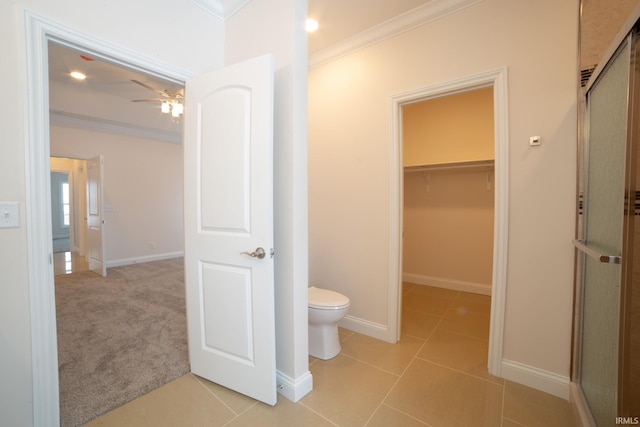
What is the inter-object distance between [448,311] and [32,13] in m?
3.80

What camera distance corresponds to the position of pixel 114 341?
2312 mm

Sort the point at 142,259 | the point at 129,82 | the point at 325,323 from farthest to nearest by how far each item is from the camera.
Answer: the point at 142,259 → the point at 129,82 → the point at 325,323

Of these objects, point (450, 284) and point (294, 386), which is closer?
point (294, 386)

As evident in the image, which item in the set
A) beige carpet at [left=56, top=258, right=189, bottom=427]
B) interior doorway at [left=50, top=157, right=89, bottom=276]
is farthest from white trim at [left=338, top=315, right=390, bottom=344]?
interior doorway at [left=50, top=157, right=89, bottom=276]

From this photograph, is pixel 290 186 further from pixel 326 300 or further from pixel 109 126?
pixel 109 126

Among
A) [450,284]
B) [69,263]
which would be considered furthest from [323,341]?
[69,263]

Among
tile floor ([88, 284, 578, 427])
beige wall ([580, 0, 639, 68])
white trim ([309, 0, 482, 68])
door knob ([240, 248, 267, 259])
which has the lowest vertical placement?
tile floor ([88, 284, 578, 427])

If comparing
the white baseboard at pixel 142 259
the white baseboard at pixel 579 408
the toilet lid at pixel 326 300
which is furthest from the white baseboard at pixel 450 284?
the white baseboard at pixel 142 259

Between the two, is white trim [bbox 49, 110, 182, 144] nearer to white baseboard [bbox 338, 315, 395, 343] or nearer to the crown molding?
the crown molding

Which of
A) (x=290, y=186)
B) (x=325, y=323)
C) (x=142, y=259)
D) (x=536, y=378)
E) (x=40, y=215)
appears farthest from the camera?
(x=142, y=259)

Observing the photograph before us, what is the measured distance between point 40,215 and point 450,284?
4.06m

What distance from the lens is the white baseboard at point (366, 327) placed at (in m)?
2.36

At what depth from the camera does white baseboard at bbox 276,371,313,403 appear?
64.1 inches

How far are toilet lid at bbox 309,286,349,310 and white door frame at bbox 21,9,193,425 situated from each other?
1463 millimetres
